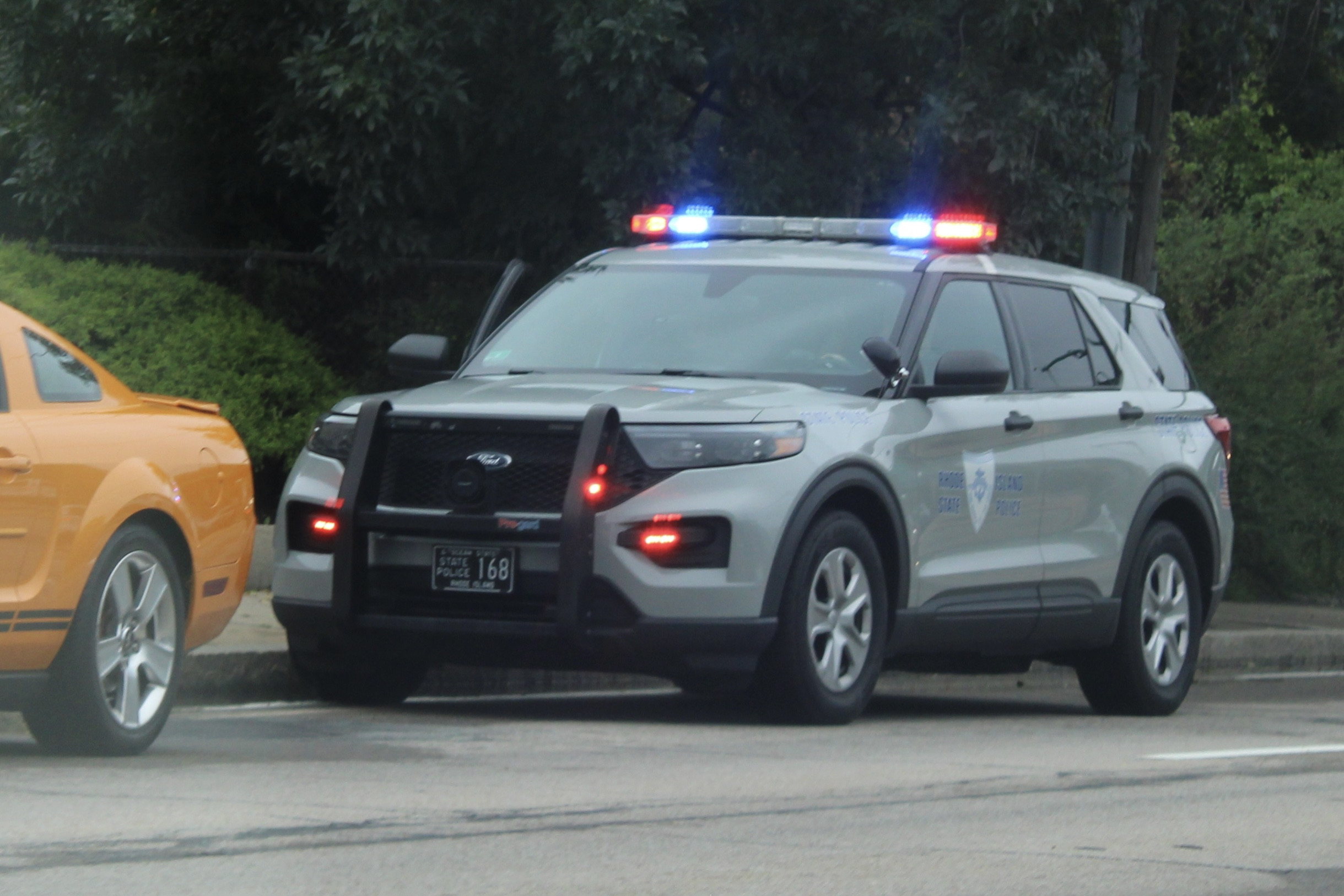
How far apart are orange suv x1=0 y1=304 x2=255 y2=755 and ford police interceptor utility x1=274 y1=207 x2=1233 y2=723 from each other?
0.83m

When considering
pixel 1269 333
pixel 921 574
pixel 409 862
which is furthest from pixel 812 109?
pixel 409 862

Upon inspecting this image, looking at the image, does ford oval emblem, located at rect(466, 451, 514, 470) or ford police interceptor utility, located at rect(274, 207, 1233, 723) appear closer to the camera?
ford police interceptor utility, located at rect(274, 207, 1233, 723)

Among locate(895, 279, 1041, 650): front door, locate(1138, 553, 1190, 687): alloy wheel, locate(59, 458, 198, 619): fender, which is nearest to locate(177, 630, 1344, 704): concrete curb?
locate(895, 279, 1041, 650): front door

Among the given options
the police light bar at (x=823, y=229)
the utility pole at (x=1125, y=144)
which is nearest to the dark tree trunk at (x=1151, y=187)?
the utility pole at (x=1125, y=144)

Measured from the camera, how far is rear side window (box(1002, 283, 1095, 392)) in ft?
32.9

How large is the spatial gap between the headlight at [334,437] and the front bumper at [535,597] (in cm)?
20

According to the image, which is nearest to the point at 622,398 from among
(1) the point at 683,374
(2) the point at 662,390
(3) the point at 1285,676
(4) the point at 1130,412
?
(2) the point at 662,390

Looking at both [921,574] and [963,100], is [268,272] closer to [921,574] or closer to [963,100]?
[963,100]

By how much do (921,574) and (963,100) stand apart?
18.6 ft

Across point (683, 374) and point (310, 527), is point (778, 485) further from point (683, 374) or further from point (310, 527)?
point (310, 527)

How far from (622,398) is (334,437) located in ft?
3.68

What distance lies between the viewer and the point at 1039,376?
32.9ft

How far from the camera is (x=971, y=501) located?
9305mm

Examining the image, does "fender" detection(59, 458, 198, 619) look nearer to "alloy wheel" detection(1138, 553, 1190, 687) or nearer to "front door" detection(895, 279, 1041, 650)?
"front door" detection(895, 279, 1041, 650)
